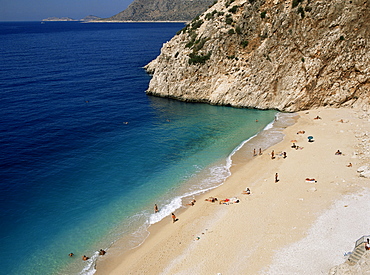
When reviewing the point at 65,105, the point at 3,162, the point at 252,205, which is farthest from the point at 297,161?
the point at 65,105

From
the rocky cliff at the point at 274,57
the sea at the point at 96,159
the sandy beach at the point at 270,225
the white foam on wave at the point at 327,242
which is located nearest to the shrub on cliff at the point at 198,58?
the rocky cliff at the point at 274,57

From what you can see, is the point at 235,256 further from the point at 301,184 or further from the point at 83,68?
the point at 83,68

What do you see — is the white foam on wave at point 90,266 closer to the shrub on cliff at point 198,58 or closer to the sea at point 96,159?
the sea at point 96,159

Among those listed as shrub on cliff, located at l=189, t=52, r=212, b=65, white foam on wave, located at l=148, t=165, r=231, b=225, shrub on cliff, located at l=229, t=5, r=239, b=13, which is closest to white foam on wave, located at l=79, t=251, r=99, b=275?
white foam on wave, located at l=148, t=165, r=231, b=225

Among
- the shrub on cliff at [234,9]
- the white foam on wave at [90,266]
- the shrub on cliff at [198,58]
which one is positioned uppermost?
the shrub on cliff at [234,9]

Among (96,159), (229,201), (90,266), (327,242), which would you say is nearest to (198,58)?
(96,159)

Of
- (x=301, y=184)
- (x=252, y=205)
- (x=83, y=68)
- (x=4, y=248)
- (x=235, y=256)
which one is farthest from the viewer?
(x=83, y=68)

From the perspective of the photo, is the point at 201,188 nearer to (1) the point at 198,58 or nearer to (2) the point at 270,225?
(2) the point at 270,225
